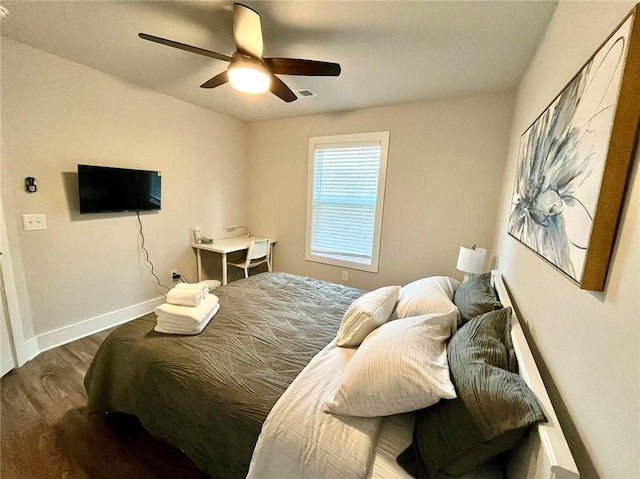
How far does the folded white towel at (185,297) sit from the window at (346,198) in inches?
84.7

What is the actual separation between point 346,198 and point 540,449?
297 centimetres

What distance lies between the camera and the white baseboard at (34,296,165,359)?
2.34 m

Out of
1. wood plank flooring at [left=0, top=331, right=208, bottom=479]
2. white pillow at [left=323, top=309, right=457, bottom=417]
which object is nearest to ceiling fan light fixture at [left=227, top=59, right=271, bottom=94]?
white pillow at [left=323, top=309, right=457, bottom=417]

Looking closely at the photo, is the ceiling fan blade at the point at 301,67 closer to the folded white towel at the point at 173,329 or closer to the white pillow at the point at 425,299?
the white pillow at the point at 425,299

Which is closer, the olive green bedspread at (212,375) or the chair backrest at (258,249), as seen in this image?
the olive green bedspread at (212,375)

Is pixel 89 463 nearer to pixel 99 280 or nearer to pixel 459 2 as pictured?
pixel 99 280

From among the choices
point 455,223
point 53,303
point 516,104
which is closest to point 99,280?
point 53,303

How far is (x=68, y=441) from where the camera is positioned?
1.52m

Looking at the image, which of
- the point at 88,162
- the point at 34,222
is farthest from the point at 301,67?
the point at 34,222

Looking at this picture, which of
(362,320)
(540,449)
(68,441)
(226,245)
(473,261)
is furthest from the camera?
(226,245)

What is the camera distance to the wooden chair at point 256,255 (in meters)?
3.45

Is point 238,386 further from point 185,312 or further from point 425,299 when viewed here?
point 425,299

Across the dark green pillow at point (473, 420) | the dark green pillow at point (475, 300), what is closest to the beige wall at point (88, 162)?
the dark green pillow at point (473, 420)

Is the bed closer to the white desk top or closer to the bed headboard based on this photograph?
the bed headboard
